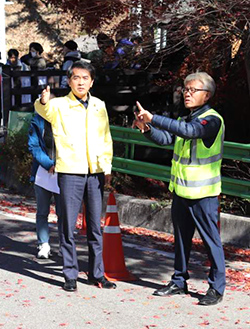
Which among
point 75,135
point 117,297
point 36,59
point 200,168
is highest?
point 36,59

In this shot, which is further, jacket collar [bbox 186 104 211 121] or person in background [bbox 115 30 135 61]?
person in background [bbox 115 30 135 61]

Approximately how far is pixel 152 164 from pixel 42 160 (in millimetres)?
2820

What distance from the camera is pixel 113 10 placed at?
1118cm

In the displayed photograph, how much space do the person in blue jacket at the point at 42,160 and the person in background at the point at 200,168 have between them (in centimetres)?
164

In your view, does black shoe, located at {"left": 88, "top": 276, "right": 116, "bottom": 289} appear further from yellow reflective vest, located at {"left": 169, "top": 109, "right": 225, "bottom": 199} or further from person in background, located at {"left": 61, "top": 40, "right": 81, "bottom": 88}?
person in background, located at {"left": 61, "top": 40, "right": 81, "bottom": 88}

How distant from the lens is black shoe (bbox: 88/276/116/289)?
6.81 metres

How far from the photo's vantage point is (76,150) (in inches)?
259

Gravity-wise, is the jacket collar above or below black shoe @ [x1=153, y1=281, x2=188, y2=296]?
above

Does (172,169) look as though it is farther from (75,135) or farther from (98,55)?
(98,55)

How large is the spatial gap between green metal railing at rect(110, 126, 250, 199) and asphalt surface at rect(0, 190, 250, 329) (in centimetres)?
117

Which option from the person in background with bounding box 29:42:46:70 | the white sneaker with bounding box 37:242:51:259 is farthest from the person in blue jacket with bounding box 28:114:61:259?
the person in background with bounding box 29:42:46:70

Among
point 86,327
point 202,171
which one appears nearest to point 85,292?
point 86,327

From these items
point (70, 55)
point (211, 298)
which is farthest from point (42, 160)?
point (70, 55)

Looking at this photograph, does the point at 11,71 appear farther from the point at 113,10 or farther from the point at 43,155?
Result: the point at 43,155
